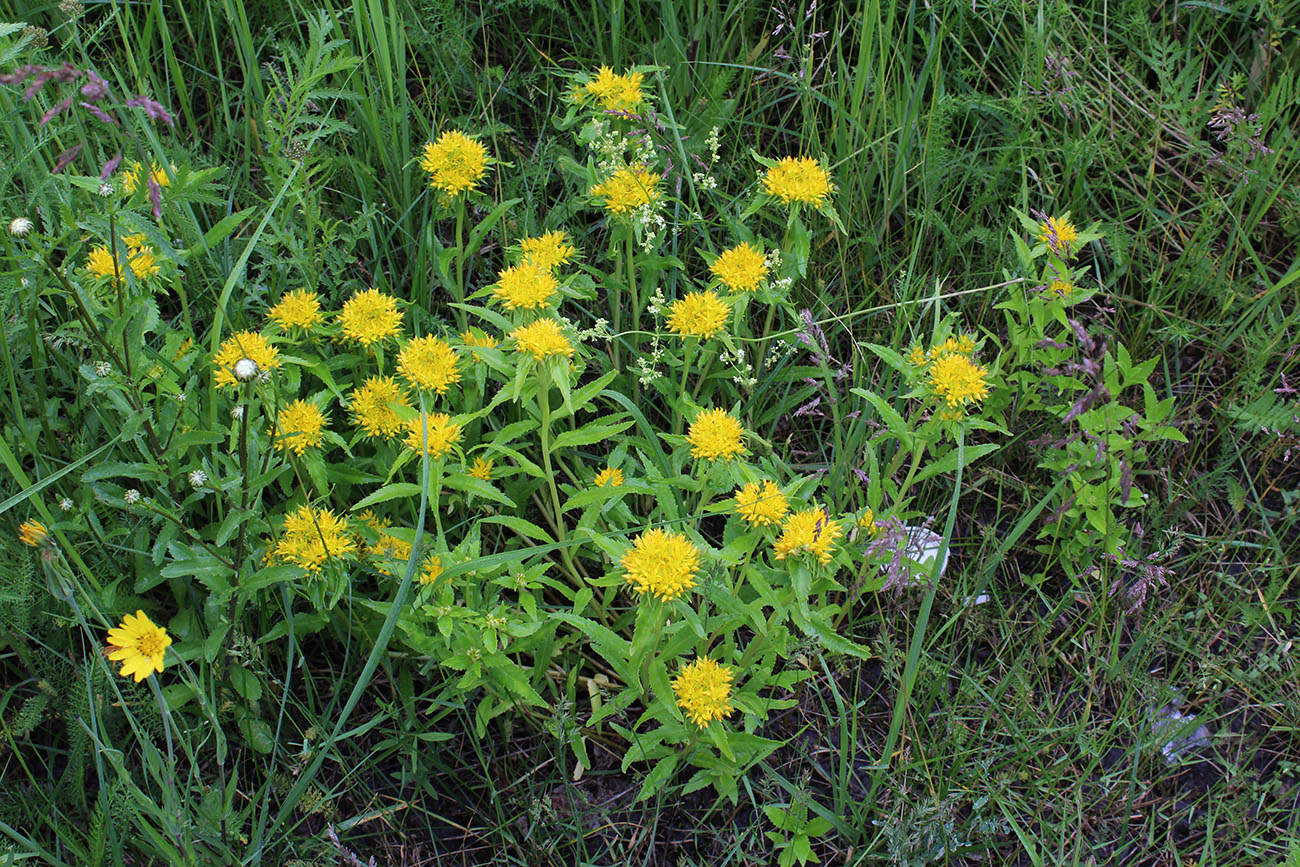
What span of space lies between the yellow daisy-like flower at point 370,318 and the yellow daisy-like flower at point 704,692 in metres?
0.98

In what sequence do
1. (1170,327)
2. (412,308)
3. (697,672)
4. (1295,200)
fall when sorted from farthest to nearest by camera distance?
(1295,200) → (1170,327) → (412,308) → (697,672)

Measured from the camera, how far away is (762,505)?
1.87 metres

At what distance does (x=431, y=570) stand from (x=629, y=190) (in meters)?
0.99

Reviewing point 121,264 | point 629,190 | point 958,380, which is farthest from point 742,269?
point 121,264

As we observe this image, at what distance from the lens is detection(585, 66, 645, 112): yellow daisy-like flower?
244cm

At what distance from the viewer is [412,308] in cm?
254

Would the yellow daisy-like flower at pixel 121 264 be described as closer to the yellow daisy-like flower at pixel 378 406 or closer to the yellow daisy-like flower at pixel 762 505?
the yellow daisy-like flower at pixel 378 406

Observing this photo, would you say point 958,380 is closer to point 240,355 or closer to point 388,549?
point 388,549

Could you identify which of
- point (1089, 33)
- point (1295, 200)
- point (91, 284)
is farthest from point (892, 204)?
point (91, 284)

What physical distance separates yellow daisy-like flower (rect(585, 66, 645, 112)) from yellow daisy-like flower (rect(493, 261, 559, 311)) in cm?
57

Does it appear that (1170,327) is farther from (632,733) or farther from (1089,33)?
(632,733)

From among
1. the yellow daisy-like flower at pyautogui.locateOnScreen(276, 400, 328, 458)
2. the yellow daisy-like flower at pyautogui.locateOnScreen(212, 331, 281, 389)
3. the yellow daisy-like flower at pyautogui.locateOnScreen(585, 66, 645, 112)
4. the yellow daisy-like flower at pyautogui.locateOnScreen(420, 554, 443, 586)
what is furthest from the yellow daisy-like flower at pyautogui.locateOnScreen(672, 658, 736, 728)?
the yellow daisy-like flower at pyautogui.locateOnScreen(585, 66, 645, 112)

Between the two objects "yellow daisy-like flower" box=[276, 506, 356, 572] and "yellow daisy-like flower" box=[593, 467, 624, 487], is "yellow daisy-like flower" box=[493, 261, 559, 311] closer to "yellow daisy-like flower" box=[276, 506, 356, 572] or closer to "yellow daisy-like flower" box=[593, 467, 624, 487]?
"yellow daisy-like flower" box=[593, 467, 624, 487]

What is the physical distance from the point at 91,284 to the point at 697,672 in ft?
4.80
